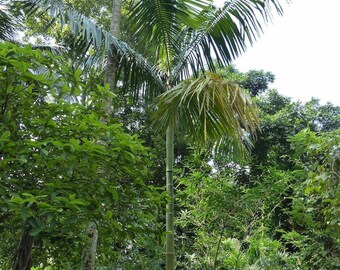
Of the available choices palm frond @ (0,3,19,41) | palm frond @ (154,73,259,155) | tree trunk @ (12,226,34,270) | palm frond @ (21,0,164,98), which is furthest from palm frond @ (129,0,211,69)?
tree trunk @ (12,226,34,270)

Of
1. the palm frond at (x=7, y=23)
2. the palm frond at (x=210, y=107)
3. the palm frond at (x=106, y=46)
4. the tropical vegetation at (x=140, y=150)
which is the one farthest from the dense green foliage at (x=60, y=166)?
the palm frond at (x=7, y=23)

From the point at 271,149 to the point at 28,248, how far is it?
24.1 feet

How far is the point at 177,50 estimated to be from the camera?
4.47 m

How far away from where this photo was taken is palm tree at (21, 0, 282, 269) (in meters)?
3.54

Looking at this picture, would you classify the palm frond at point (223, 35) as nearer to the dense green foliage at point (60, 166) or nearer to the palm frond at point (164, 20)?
the palm frond at point (164, 20)

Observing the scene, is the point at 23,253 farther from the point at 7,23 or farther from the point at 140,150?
the point at 7,23

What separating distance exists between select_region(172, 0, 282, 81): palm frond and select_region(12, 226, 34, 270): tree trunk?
8.80ft

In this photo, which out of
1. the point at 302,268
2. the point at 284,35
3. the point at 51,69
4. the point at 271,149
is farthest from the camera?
the point at 271,149

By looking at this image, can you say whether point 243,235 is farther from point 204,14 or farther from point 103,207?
point 103,207

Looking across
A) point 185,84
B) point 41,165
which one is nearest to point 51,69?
point 41,165

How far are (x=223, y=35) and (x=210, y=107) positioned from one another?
1185mm

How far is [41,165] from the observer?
1.95 metres

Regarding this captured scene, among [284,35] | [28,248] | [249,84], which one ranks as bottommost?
[28,248]

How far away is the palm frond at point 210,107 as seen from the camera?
318 cm
